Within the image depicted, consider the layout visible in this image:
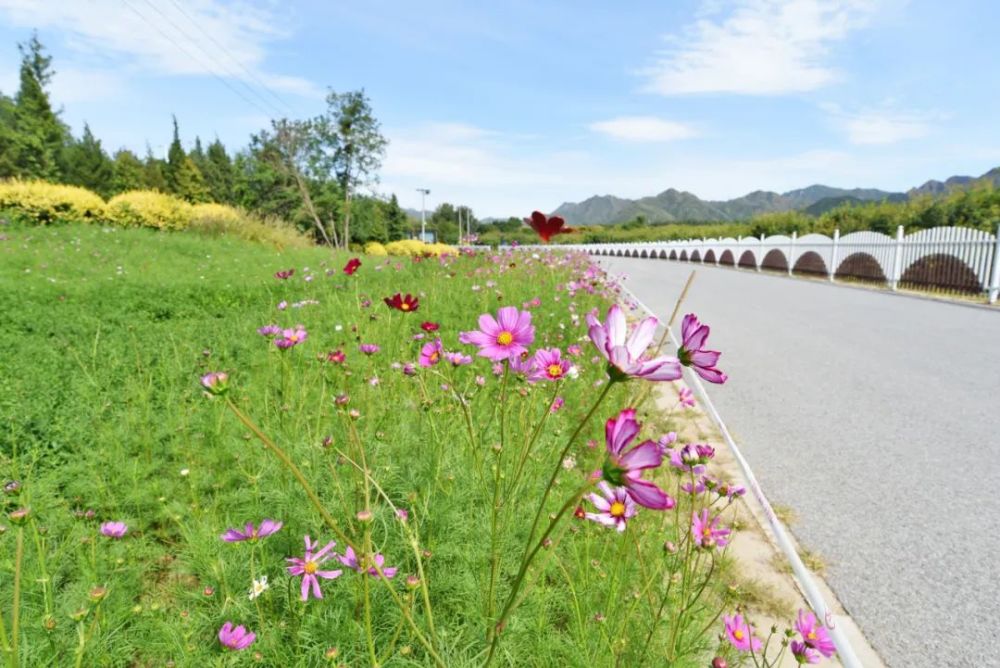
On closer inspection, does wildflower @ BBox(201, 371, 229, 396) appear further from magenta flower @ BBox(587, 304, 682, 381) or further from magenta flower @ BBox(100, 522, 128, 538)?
magenta flower @ BBox(100, 522, 128, 538)

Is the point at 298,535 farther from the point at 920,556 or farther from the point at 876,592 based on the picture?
the point at 920,556

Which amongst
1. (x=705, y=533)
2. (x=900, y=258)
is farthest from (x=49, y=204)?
(x=900, y=258)

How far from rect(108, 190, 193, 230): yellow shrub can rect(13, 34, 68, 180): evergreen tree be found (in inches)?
909

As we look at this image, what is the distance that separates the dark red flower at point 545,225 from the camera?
1.19 meters

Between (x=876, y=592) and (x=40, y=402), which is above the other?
(x=40, y=402)

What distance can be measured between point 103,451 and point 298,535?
1.21 m

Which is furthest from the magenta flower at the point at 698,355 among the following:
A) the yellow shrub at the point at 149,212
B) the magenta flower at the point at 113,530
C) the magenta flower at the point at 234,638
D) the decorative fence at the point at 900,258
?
the yellow shrub at the point at 149,212

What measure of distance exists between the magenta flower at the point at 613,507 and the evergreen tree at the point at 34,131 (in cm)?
3915

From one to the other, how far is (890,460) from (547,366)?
2472 millimetres

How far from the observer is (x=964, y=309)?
7.31 metres

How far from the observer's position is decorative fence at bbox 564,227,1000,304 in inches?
332

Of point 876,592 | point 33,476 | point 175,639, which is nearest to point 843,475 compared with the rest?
point 876,592

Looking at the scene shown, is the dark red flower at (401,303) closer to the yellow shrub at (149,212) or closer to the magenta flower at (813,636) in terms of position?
the magenta flower at (813,636)

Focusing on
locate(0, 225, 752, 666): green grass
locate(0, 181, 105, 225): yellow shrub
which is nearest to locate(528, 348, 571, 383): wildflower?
locate(0, 225, 752, 666): green grass
